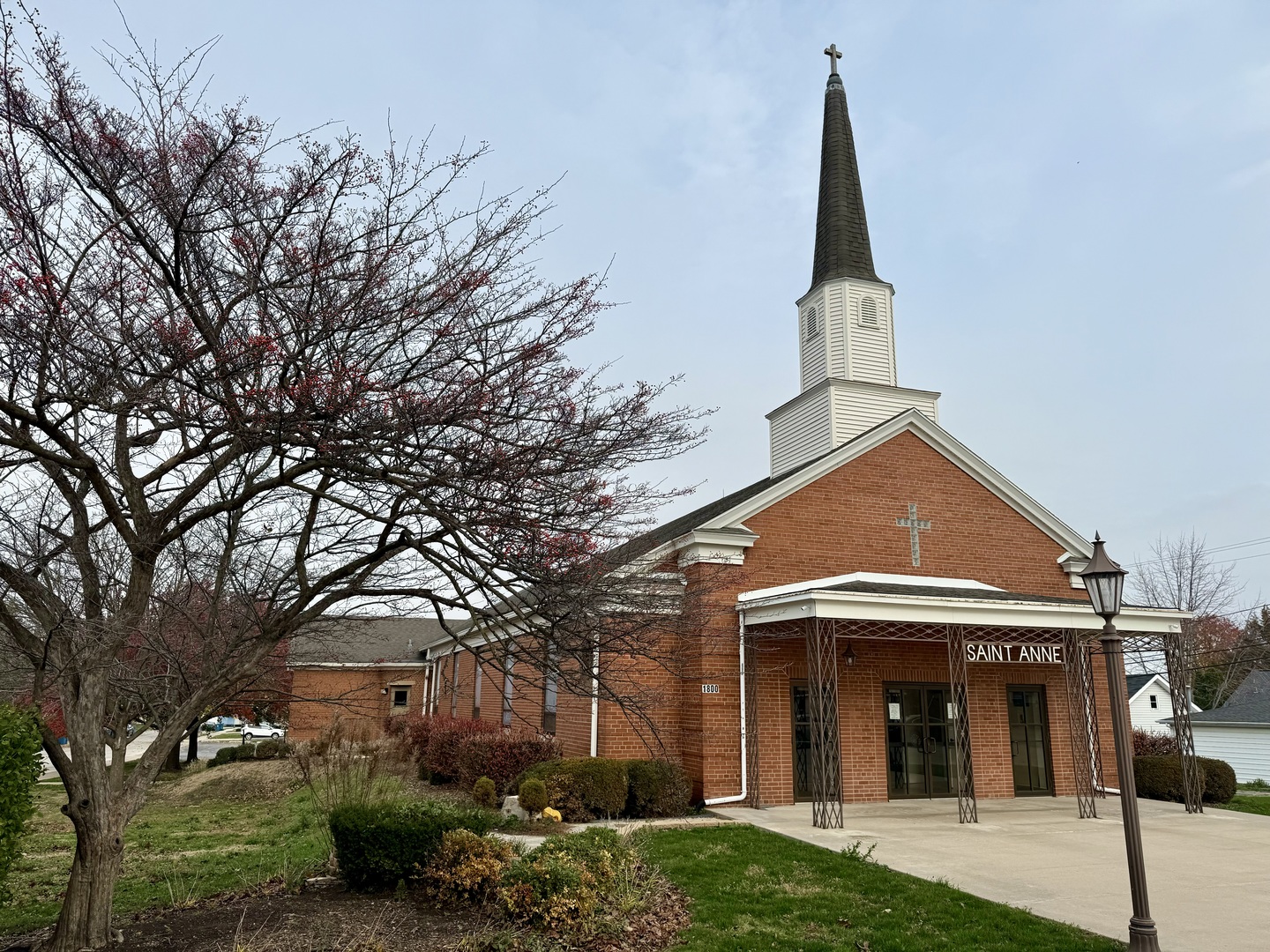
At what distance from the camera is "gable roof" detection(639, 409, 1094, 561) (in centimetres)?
1706

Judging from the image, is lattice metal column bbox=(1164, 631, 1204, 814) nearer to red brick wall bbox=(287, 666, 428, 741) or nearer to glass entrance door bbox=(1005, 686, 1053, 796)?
glass entrance door bbox=(1005, 686, 1053, 796)

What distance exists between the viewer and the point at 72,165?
631 centimetres

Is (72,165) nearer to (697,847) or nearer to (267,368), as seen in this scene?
(267,368)

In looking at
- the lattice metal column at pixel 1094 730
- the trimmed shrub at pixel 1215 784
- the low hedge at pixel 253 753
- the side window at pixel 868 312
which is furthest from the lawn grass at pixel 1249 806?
the low hedge at pixel 253 753

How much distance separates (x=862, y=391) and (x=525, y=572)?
15.3 m

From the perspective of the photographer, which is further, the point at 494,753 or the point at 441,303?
the point at 494,753

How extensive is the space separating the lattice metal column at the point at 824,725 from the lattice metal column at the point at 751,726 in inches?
47.4

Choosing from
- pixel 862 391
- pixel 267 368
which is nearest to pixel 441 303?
pixel 267 368

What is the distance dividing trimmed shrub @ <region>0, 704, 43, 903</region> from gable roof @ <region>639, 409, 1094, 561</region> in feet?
35.2

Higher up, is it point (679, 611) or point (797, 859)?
point (679, 611)

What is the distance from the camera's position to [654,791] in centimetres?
1446

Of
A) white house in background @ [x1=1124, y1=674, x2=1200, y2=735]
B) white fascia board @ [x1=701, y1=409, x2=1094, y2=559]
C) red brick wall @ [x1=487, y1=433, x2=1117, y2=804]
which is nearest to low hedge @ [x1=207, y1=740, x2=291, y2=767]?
red brick wall @ [x1=487, y1=433, x2=1117, y2=804]

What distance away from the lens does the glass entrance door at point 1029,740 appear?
1792 cm

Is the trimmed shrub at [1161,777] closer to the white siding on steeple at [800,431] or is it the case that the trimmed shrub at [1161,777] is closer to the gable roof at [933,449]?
the gable roof at [933,449]
